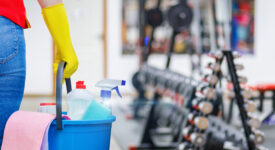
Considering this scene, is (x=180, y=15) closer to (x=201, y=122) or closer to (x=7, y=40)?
(x=201, y=122)

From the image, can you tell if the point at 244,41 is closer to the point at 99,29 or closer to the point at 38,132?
the point at 99,29

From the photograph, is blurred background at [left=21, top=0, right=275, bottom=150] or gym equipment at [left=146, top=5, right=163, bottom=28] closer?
gym equipment at [left=146, top=5, right=163, bottom=28]

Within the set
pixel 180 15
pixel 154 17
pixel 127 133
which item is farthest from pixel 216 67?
pixel 154 17

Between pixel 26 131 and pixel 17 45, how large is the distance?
262mm

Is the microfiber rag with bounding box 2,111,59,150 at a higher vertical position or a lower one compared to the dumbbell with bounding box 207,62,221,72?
lower

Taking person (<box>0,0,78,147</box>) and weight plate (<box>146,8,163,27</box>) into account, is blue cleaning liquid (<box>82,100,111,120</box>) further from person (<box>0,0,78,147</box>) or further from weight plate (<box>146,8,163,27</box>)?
weight plate (<box>146,8,163,27</box>)

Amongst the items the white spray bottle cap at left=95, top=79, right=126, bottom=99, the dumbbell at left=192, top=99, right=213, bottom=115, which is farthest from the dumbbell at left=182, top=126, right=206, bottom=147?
the white spray bottle cap at left=95, top=79, right=126, bottom=99

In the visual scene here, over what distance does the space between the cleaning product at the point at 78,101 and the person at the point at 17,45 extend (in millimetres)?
77

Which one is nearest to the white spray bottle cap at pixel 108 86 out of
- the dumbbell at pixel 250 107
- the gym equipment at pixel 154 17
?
the dumbbell at pixel 250 107

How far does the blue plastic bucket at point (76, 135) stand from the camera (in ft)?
3.39

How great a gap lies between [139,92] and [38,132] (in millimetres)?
4253

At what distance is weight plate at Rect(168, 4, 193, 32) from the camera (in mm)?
3504

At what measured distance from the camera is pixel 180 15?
353cm

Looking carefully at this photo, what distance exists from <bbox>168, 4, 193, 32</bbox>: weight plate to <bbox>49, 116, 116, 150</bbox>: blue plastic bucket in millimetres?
2594
